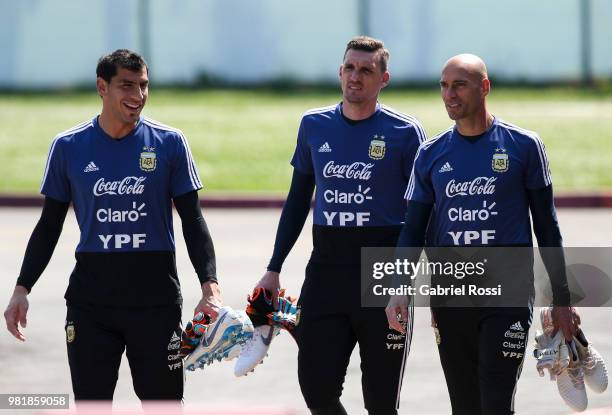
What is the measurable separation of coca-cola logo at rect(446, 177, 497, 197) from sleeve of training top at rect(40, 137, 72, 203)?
187cm

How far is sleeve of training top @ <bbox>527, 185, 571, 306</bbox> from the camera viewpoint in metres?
7.05

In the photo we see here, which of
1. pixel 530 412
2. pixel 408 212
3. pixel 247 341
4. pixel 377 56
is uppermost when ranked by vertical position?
pixel 377 56

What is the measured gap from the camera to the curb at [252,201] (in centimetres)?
1927

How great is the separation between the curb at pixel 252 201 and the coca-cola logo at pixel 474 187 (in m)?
12.3

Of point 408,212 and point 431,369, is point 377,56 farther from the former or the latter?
point 431,369

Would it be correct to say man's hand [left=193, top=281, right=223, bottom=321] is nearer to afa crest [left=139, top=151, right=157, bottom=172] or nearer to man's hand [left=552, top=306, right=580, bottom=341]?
afa crest [left=139, top=151, right=157, bottom=172]

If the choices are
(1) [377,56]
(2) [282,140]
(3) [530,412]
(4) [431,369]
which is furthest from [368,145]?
(2) [282,140]

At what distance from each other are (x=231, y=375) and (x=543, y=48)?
28.6 meters

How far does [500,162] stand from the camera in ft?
23.5

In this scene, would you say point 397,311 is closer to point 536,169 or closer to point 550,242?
point 550,242

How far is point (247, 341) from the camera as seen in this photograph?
7445 mm

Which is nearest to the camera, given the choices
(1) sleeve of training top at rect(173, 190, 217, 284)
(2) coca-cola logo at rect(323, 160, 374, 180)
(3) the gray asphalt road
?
(1) sleeve of training top at rect(173, 190, 217, 284)

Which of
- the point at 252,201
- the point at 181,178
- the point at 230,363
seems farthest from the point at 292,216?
the point at 252,201

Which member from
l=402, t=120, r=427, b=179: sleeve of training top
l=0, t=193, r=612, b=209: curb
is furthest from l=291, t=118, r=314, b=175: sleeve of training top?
l=0, t=193, r=612, b=209: curb
